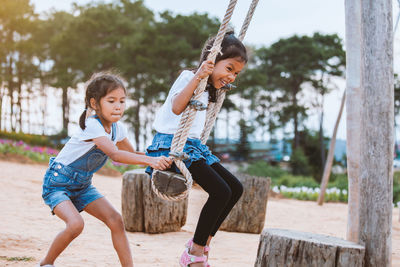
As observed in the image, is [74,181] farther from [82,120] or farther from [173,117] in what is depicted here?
[173,117]

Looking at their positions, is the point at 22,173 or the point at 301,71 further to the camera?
the point at 301,71

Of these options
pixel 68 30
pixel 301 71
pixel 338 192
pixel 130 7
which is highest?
pixel 130 7

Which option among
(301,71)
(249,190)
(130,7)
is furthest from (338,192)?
(130,7)

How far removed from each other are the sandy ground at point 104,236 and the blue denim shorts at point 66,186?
89 cm

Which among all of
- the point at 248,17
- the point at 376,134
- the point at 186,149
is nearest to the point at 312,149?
the point at 376,134

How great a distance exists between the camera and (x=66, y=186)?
8.97 feet

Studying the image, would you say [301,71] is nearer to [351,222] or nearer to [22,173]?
[22,173]

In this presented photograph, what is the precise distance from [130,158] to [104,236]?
2.61 metres

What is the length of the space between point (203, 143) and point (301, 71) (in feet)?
66.4

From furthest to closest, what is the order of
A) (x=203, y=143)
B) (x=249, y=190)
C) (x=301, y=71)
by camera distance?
(x=301, y=71)
(x=249, y=190)
(x=203, y=143)

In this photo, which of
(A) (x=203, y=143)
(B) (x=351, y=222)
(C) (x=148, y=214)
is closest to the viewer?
(A) (x=203, y=143)

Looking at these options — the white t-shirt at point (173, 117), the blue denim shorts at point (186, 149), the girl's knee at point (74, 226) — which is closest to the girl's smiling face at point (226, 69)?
the white t-shirt at point (173, 117)

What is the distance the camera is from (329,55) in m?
22.4

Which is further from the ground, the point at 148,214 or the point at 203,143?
the point at 203,143
